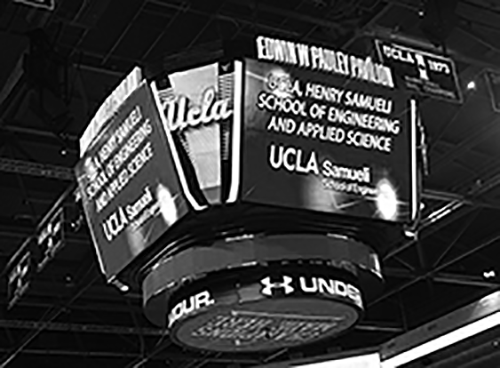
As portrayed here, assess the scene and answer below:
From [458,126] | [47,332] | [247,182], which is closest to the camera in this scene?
[247,182]

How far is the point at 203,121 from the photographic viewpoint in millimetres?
4953

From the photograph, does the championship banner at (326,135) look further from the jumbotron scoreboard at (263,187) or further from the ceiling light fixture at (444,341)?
the ceiling light fixture at (444,341)

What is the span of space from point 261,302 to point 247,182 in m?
0.64

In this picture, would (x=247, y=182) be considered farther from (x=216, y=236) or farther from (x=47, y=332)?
(x=47, y=332)

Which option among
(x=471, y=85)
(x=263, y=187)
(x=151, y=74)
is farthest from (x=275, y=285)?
(x=471, y=85)

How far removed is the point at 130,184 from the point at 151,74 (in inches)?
24.5

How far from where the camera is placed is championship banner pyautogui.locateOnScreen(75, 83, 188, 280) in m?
5.02

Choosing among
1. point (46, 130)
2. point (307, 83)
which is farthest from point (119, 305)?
point (307, 83)

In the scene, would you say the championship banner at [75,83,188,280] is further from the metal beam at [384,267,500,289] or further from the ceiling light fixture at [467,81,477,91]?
the metal beam at [384,267,500,289]

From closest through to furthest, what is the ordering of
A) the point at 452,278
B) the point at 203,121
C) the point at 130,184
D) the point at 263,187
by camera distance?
the point at 263,187, the point at 203,121, the point at 130,184, the point at 452,278

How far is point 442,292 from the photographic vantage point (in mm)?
15344

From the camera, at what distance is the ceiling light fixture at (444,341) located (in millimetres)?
11498

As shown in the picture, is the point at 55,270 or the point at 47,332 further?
the point at 47,332

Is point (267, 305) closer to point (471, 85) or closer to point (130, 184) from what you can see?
point (130, 184)
